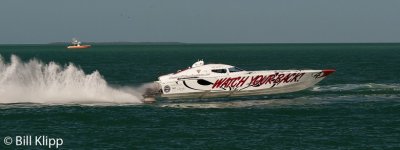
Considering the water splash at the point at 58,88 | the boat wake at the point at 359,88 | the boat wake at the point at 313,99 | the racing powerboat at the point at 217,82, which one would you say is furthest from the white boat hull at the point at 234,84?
the boat wake at the point at 359,88

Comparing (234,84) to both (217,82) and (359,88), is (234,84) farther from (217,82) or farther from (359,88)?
(359,88)

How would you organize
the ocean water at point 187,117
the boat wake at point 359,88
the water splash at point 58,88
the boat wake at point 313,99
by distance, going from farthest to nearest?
the boat wake at point 359,88 → the water splash at point 58,88 → the boat wake at point 313,99 → the ocean water at point 187,117

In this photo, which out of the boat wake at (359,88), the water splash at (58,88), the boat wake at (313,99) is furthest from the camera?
the boat wake at (359,88)

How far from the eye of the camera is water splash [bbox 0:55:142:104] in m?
39.0

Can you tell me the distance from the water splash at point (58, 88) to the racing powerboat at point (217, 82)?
2.17 metres

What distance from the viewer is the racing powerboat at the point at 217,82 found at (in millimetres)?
38500

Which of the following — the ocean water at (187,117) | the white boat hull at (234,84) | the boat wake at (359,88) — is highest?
the white boat hull at (234,84)

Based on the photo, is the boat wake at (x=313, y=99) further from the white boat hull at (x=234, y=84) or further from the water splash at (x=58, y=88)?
the water splash at (x=58, y=88)

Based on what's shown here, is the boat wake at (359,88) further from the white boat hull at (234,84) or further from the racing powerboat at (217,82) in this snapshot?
the racing powerboat at (217,82)

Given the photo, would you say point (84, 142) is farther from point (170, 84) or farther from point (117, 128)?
point (170, 84)

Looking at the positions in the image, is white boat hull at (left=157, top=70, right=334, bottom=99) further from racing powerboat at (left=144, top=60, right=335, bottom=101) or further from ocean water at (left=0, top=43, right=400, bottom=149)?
ocean water at (left=0, top=43, right=400, bottom=149)

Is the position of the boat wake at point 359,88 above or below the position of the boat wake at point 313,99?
above

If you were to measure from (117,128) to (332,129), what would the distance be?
944cm

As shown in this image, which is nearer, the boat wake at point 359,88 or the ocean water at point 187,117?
the ocean water at point 187,117
